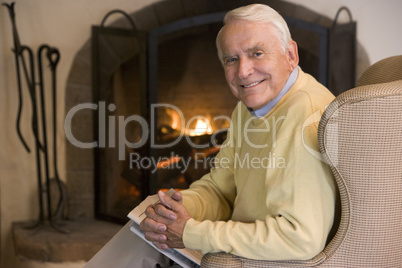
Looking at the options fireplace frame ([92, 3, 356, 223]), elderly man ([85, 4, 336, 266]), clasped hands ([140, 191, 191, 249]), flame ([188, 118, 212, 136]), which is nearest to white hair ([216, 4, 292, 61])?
elderly man ([85, 4, 336, 266])

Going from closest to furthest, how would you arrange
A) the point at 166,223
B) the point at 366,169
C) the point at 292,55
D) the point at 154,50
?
the point at 366,169 < the point at 166,223 < the point at 292,55 < the point at 154,50

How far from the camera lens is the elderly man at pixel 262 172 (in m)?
1.02

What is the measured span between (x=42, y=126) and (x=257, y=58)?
154cm

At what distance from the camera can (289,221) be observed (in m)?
1.02

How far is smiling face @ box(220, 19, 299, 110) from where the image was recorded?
1210 mm

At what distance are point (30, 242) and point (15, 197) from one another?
1.13 feet

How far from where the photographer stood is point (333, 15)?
2406mm

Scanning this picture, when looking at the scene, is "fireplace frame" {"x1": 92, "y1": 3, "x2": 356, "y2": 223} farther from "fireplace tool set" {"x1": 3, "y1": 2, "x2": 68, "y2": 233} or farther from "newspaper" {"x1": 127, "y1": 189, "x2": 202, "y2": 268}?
"newspaper" {"x1": 127, "y1": 189, "x2": 202, "y2": 268}

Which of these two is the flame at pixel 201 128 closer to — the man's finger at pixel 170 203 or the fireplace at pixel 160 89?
the fireplace at pixel 160 89

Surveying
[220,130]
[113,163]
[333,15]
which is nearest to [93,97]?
[113,163]

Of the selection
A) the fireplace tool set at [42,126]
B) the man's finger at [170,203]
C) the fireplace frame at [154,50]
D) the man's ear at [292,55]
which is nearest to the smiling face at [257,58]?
the man's ear at [292,55]

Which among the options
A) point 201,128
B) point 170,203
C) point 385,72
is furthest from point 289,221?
point 201,128

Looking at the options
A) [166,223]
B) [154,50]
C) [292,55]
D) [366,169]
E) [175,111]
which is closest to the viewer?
[366,169]

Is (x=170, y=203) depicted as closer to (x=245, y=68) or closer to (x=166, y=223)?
(x=166, y=223)
